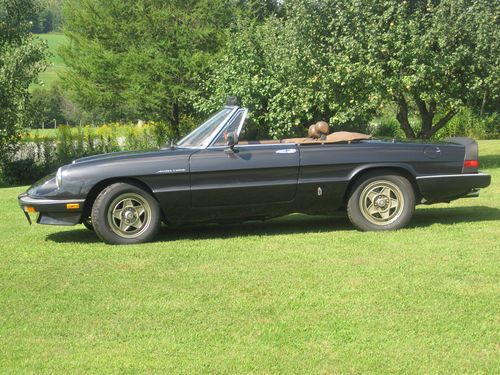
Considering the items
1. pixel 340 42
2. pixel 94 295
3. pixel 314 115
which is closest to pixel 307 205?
pixel 94 295

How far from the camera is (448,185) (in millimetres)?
8359

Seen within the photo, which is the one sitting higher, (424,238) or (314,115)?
(314,115)

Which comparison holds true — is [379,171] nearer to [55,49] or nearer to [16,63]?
[16,63]

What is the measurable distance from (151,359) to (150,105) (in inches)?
804

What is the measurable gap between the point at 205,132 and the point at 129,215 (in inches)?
49.9

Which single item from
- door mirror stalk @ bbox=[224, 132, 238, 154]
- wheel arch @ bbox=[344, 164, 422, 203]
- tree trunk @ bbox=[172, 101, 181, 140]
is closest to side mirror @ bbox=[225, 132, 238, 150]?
door mirror stalk @ bbox=[224, 132, 238, 154]

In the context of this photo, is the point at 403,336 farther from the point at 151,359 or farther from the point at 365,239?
A: the point at 365,239

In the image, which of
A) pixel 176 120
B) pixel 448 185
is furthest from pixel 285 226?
pixel 176 120

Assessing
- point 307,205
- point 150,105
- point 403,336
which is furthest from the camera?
point 150,105

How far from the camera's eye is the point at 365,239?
7734 mm

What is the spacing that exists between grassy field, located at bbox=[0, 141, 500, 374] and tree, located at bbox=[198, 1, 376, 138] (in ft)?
34.4

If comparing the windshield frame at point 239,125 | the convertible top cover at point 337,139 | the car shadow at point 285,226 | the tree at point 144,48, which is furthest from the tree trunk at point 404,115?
the windshield frame at point 239,125

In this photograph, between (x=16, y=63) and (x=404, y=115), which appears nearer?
(x=404, y=115)

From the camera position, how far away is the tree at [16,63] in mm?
21828
